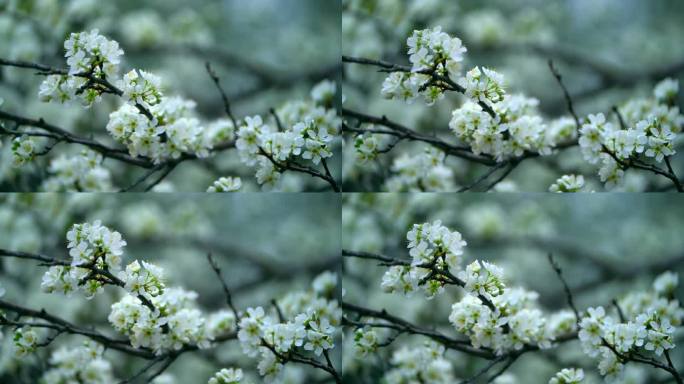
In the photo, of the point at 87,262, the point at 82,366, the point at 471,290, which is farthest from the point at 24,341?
the point at 471,290

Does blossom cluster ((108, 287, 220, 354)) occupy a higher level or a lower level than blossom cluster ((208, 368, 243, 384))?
higher

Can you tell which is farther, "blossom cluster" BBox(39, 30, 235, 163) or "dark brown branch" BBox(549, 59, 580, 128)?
"dark brown branch" BBox(549, 59, 580, 128)

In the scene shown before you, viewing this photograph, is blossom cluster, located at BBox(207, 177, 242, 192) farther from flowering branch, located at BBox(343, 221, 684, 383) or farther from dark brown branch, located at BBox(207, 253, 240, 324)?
flowering branch, located at BBox(343, 221, 684, 383)

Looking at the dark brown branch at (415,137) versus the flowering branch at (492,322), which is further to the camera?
the dark brown branch at (415,137)

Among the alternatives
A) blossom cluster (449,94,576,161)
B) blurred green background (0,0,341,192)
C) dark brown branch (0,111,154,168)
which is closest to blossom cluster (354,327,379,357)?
blurred green background (0,0,341,192)

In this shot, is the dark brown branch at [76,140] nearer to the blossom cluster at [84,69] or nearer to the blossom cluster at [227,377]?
the blossom cluster at [84,69]

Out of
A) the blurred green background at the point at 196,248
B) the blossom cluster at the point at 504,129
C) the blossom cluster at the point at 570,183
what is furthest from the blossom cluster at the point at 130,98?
the blossom cluster at the point at 570,183
